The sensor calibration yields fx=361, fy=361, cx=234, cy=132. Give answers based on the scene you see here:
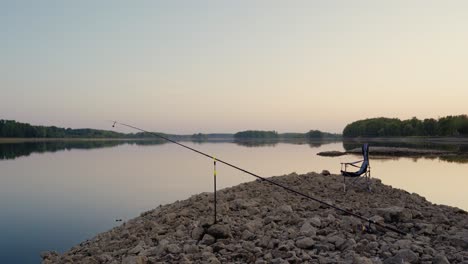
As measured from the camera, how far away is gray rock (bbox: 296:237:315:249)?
616 cm

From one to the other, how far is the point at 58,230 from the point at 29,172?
21.6m

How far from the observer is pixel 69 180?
84.6ft

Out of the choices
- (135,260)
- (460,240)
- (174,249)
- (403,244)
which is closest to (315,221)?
(403,244)

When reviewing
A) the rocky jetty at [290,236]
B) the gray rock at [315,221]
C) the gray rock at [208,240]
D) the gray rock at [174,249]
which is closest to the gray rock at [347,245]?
the rocky jetty at [290,236]

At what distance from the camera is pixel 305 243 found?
20.3 ft

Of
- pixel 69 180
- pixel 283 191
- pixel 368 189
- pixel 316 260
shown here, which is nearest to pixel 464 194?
pixel 368 189

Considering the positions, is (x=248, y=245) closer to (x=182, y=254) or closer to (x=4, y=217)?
(x=182, y=254)

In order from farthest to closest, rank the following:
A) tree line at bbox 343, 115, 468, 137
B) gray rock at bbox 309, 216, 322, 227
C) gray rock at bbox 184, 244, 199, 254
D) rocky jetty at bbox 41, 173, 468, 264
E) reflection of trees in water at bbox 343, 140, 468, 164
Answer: tree line at bbox 343, 115, 468, 137 → reflection of trees in water at bbox 343, 140, 468, 164 → gray rock at bbox 309, 216, 322, 227 → gray rock at bbox 184, 244, 199, 254 → rocky jetty at bbox 41, 173, 468, 264

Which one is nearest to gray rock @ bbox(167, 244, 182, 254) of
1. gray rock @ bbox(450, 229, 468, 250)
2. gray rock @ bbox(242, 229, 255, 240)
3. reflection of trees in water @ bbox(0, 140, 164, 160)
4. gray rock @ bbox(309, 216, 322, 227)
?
gray rock @ bbox(242, 229, 255, 240)

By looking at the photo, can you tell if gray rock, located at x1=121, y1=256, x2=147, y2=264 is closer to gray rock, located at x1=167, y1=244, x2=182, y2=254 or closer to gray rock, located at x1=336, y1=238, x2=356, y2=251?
gray rock, located at x1=167, y1=244, x2=182, y2=254

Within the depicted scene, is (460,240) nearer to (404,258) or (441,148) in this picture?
(404,258)

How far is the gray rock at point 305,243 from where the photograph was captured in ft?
20.2

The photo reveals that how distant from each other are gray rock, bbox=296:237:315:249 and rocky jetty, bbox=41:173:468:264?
2 centimetres

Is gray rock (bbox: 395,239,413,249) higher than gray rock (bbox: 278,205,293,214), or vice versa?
gray rock (bbox: 278,205,293,214)
